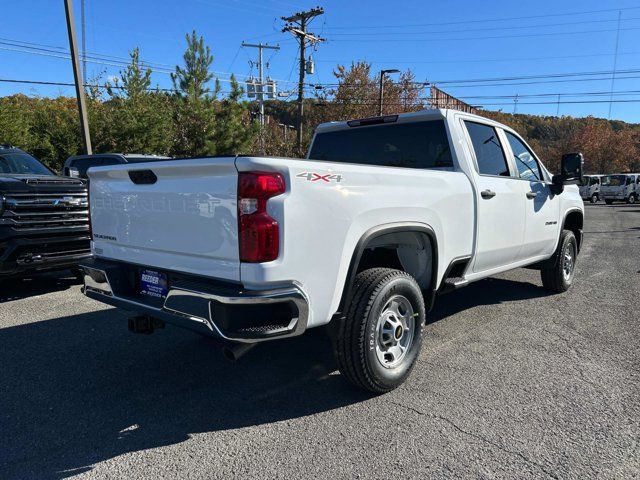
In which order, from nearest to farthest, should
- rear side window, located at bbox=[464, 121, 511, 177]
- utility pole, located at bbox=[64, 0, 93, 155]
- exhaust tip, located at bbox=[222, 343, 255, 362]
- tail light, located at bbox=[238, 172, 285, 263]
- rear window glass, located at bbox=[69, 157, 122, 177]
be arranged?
tail light, located at bbox=[238, 172, 285, 263]
exhaust tip, located at bbox=[222, 343, 255, 362]
rear side window, located at bbox=[464, 121, 511, 177]
rear window glass, located at bbox=[69, 157, 122, 177]
utility pole, located at bbox=[64, 0, 93, 155]

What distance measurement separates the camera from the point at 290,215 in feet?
8.64

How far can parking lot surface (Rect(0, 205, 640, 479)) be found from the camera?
104 inches

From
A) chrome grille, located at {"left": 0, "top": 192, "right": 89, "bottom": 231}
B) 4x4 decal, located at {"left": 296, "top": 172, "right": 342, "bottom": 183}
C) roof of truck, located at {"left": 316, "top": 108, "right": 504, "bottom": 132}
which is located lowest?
chrome grille, located at {"left": 0, "top": 192, "right": 89, "bottom": 231}

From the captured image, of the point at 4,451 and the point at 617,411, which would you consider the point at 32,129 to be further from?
the point at 617,411

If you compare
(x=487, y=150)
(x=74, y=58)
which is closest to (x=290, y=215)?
(x=487, y=150)

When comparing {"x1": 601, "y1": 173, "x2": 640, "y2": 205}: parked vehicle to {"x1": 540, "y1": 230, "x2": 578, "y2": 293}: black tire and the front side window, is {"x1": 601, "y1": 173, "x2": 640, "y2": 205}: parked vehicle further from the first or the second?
the front side window

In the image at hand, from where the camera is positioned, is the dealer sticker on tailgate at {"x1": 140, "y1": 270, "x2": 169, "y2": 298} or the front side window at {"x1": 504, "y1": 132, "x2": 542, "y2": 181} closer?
the dealer sticker on tailgate at {"x1": 140, "y1": 270, "x2": 169, "y2": 298}

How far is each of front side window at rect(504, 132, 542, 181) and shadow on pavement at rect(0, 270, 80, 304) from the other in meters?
6.00

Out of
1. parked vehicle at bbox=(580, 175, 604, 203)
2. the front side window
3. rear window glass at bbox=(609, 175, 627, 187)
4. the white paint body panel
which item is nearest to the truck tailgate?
the white paint body panel

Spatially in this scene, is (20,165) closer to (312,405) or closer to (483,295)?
(312,405)

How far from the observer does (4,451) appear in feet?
8.91

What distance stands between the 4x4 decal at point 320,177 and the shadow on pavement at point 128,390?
153 centimetres

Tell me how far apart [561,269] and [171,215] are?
517 centimetres

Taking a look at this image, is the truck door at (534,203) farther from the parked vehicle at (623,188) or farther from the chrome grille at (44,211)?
the parked vehicle at (623,188)
